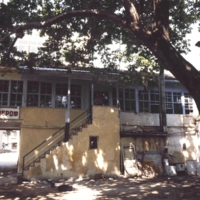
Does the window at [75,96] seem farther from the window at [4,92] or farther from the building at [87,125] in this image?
the window at [4,92]

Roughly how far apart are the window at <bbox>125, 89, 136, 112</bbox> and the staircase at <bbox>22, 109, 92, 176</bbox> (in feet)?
9.50

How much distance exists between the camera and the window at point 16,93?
15.3 m

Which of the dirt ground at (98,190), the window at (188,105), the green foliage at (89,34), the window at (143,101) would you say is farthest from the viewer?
the window at (188,105)

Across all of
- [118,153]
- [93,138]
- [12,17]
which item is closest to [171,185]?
[118,153]

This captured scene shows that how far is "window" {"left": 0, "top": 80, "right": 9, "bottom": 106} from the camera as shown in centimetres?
1516

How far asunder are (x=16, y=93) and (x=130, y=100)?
780 centimetres

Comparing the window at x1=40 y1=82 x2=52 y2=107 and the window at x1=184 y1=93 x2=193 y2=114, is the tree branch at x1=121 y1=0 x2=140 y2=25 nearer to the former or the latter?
the window at x1=40 y1=82 x2=52 y2=107

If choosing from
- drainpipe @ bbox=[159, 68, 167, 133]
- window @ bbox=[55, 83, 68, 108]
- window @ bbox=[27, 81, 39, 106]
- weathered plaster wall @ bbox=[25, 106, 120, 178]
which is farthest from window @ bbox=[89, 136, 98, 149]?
drainpipe @ bbox=[159, 68, 167, 133]

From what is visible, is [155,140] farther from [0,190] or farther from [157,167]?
[0,190]

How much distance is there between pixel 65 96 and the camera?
54.0 feet

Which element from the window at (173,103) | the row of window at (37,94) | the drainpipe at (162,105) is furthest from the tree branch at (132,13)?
the window at (173,103)

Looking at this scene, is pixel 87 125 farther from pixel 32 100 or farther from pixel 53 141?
pixel 32 100

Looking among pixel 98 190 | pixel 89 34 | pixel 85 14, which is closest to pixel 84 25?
pixel 89 34

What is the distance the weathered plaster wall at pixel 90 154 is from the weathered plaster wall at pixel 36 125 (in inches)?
74.9
